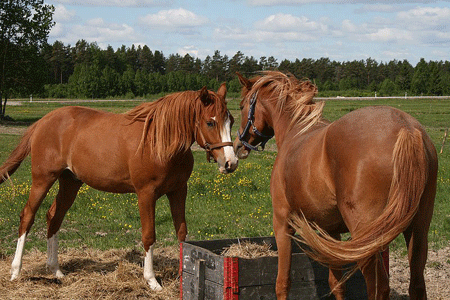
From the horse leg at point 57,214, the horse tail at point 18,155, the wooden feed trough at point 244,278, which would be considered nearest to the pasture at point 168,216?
the horse tail at point 18,155

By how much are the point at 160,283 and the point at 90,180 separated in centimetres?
148

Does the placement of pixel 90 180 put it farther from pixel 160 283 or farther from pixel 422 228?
pixel 422 228

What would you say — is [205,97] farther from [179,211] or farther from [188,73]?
[188,73]

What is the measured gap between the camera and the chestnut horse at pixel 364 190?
331 centimetres

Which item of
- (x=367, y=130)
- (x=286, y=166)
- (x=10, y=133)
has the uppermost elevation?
(x=367, y=130)

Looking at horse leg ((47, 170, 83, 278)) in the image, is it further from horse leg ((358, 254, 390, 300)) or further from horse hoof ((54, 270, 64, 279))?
horse leg ((358, 254, 390, 300))

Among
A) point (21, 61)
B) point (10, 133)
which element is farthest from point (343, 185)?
point (21, 61)

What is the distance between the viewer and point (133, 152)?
5969 millimetres

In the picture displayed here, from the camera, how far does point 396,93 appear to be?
76750 millimetres

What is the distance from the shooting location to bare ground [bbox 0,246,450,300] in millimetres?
5715

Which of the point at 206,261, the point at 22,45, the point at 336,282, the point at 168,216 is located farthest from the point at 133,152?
the point at 22,45

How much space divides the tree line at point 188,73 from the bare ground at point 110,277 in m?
41.1

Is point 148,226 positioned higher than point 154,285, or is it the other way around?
point 148,226

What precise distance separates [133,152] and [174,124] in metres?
0.58
